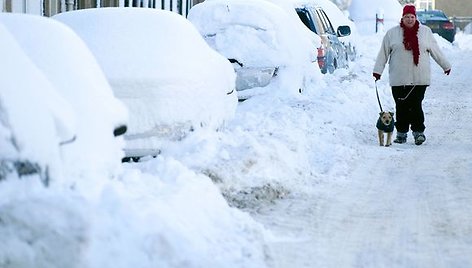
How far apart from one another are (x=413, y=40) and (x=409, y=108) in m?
→ 0.83

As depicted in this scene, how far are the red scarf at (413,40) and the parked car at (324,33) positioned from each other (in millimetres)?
4968

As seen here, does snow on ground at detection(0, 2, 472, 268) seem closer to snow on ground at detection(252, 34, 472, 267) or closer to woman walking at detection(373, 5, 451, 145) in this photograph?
snow on ground at detection(252, 34, 472, 267)

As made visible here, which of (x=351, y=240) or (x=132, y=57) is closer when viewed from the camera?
(x=351, y=240)

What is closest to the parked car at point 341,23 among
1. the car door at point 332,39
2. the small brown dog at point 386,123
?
the car door at point 332,39

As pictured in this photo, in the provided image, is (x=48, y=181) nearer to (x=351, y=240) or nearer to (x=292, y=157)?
(x=351, y=240)

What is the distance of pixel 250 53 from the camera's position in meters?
15.1

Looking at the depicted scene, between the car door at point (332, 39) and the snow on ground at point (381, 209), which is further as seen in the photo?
the car door at point (332, 39)

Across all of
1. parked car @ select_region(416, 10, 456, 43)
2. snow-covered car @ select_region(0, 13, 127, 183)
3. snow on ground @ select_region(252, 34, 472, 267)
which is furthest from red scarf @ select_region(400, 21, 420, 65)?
parked car @ select_region(416, 10, 456, 43)

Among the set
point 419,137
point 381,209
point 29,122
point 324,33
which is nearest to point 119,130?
point 29,122

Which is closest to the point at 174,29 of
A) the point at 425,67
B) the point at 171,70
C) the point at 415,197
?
the point at 171,70

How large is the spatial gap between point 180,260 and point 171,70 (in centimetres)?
349

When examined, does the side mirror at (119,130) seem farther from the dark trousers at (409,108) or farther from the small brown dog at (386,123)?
the dark trousers at (409,108)

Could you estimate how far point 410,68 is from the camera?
13.4 m

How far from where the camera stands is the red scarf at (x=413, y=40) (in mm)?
13391
